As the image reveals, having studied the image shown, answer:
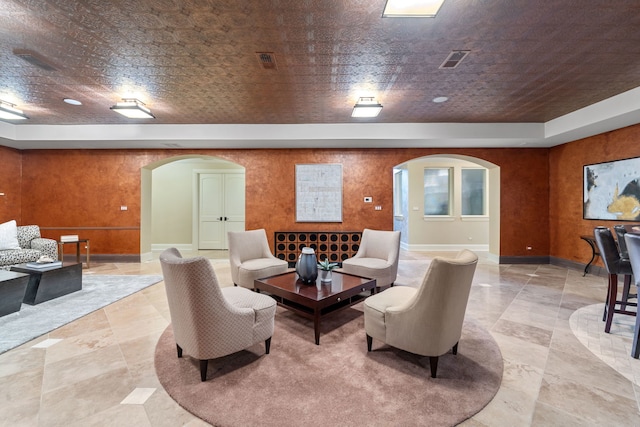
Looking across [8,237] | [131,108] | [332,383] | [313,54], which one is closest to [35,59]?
[131,108]

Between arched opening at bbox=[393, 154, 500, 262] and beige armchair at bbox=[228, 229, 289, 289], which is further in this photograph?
arched opening at bbox=[393, 154, 500, 262]

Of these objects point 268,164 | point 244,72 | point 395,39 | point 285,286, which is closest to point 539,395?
point 285,286

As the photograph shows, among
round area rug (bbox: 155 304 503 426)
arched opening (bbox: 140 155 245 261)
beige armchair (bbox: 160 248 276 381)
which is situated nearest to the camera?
round area rug (bbox: 155 304 503 426)

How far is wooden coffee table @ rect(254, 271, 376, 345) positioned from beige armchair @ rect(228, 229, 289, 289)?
55cm

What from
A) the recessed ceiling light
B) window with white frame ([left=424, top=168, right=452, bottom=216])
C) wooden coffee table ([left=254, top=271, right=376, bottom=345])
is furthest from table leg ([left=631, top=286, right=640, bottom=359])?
the recessed ceiling light

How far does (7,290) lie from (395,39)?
4739mm

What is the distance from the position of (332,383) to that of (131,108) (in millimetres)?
4394

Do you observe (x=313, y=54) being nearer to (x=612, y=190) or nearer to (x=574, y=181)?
(x=612, y=190)

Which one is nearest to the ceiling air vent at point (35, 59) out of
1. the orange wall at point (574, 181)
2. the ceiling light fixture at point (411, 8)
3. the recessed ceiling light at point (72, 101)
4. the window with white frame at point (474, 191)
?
the recessed ceiling light at point (72, 101)

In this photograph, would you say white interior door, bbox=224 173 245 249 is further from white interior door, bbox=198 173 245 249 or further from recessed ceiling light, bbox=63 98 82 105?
recessed ceiling light, bbox=63 98 82 105

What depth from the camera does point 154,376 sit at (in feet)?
6.55

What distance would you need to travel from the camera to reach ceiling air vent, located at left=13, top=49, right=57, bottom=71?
2719 millimetres

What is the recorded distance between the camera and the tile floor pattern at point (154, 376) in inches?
63.6

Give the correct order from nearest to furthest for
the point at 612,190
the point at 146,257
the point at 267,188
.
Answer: the point at 612,190 → the point at 267,188 → the point at 146,257
